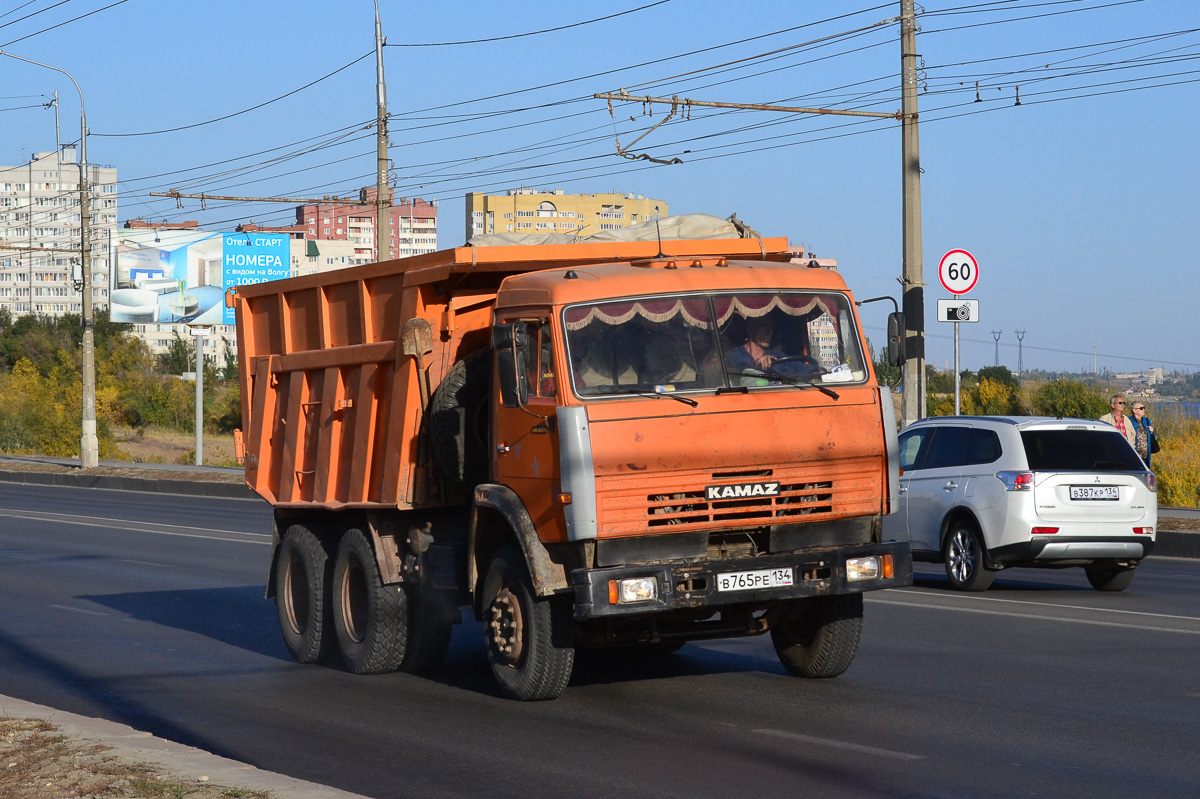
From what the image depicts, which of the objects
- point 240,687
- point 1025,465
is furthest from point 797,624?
point 1025,465

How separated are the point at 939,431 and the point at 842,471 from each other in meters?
7.17

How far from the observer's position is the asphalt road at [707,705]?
649 centimetres

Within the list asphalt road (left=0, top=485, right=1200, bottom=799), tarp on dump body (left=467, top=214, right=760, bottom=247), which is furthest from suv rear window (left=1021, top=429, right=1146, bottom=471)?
tarp on dump body (left=467, top=214, right=760, bottom=247)

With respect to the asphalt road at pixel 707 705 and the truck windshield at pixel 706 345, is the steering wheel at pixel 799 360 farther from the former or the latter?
the asphalt road at pixel 707 705

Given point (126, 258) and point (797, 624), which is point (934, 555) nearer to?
point (797, 624)

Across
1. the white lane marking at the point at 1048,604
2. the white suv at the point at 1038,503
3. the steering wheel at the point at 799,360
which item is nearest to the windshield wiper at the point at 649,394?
the steering wheel at the point at 799,360

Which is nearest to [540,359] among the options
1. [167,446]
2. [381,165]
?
[381,165]

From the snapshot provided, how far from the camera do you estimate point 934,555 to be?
48.0 ft

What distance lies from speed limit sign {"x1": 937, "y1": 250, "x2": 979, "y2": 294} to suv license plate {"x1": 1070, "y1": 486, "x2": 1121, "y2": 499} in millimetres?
7141

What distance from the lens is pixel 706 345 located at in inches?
322

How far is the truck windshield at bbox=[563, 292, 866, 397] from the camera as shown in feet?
26.3

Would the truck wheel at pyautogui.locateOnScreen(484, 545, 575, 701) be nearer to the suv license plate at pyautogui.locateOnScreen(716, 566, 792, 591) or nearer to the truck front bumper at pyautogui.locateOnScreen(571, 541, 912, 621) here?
the truck front bumper at pyautogui.locateOnScreen(571, 541, 912, 621)

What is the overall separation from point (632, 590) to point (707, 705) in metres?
0.98

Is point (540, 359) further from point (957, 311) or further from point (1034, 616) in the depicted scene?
point (957, 311)
